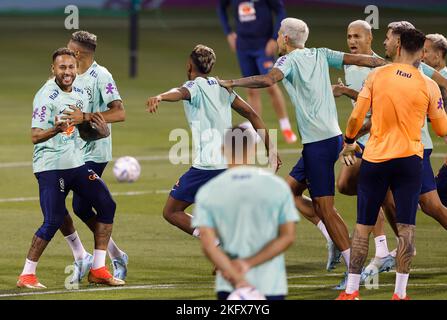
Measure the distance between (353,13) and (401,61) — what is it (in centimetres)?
3522

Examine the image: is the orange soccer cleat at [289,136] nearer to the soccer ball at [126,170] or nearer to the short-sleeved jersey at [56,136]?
the soccer ball at [126,170]

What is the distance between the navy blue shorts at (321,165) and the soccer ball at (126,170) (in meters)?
6.98

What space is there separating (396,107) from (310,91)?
1614mm

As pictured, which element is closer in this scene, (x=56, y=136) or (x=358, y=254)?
(x=358, y=254)

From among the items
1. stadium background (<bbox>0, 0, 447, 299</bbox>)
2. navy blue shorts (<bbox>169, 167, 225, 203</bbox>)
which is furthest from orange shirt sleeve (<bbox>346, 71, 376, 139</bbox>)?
navy blue shorts (<bbox>169, 167, 225, 203</bbox>)

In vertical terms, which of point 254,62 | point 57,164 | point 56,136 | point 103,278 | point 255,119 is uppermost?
point 254,62

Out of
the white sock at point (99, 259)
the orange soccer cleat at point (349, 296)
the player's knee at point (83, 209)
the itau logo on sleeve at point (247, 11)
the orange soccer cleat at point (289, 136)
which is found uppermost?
the itau logo on sleeve at point (247, 11)

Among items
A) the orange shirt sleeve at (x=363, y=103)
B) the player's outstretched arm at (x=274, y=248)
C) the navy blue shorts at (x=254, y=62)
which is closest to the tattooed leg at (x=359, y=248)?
the orange shirt sleeve at (x=363, y=103)

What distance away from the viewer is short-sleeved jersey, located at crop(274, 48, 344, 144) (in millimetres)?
12867

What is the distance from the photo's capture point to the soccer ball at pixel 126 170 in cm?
1959

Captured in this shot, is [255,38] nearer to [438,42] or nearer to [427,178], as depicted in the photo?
[438,42]

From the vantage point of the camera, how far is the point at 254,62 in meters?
25.0

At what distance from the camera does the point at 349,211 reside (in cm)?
1742

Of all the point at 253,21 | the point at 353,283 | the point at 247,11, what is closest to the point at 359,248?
the point at 353,283
